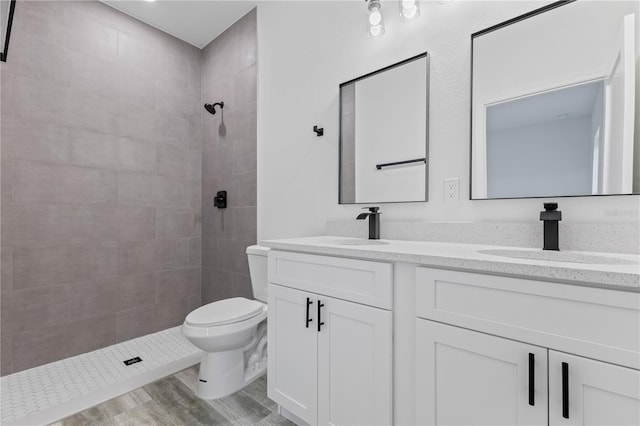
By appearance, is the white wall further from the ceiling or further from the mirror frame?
the mirror frame

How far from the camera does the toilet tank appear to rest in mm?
1938

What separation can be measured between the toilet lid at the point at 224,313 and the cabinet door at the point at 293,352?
0.30 m

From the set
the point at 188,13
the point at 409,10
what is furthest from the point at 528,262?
the point at 188,13

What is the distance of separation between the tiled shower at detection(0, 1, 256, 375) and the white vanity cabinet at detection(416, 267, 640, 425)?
1.67 m

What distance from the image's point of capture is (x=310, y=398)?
130 cm

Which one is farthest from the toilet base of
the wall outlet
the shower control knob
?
the wall outlet

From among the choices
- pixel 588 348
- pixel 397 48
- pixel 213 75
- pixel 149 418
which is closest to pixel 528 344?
pixel 588 348

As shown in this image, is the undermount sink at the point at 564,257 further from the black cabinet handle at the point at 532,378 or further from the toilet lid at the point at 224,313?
the toilet lid at the point at 224,313

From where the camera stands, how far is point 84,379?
6.01 ft

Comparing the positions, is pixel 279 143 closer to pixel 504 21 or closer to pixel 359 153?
pixel 359 153

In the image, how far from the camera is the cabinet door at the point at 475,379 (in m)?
0.78

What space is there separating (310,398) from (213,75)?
2.63 metres

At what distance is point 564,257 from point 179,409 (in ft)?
6.08

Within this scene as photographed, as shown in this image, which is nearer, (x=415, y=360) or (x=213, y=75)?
(x=415, y=360)
